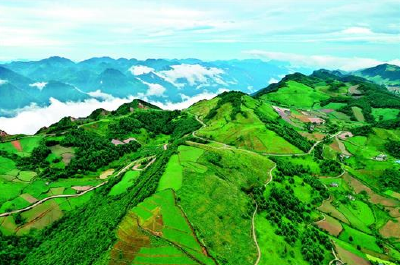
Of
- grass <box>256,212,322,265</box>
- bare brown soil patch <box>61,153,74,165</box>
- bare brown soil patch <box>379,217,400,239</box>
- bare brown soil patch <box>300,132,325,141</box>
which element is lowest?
bare brown soil patch <box>379,217,400,239</box>

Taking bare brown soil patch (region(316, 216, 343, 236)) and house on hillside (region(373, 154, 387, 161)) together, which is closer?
bare brown soil patch (region(316, 216, 343, 236))

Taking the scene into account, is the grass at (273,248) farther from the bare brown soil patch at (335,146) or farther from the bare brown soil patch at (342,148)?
the bare brown soil patch at (335,146)

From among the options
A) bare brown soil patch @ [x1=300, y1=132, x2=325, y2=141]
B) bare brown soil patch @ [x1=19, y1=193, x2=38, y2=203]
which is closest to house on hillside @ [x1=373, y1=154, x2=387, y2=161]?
bare brown soil patch @ [x1=300, y1=132, x2=325, y2=141]

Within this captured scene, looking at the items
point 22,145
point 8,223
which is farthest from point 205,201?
point 22,145

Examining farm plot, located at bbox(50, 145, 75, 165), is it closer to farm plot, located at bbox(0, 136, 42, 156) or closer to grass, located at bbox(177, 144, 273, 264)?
farm plot, located at bbox(0, 136, 42, 156)

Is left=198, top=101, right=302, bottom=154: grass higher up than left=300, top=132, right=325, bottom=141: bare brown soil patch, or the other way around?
left=198, top=101, right=302, bottom=154: grass

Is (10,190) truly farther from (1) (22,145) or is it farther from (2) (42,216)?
(1) (22,145)
